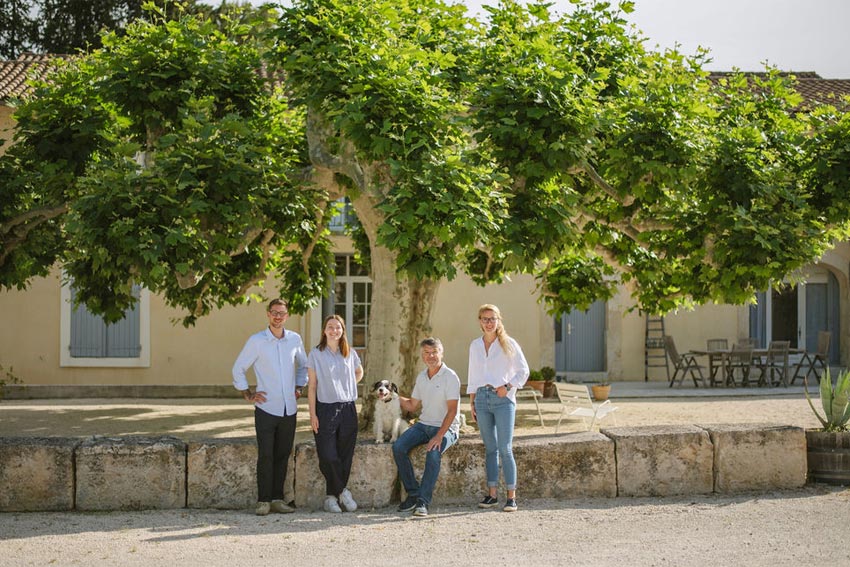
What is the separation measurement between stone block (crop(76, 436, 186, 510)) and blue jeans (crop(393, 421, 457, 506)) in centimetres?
173

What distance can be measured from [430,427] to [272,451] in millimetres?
1235

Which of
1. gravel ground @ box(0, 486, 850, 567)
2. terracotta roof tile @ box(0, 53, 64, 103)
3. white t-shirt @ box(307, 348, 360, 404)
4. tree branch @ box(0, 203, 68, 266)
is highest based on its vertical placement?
terracotta roof tile @ box(0, 53, 64, 103)

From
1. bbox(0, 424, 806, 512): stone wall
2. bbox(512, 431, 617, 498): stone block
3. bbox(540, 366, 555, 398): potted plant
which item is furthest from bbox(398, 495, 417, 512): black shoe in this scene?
bbox(540, 366, 555, 398): potted plant

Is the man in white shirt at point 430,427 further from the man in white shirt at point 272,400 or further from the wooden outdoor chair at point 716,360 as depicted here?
the wooden outdoor chair at point 716,360

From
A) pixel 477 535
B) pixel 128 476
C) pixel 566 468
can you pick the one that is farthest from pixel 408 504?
pixel 128 476

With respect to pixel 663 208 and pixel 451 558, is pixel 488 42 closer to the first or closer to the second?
pixel 663 208

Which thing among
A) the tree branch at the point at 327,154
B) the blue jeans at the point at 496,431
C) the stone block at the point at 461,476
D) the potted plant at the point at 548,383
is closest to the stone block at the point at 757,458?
the blue jeans at the point at 496,431

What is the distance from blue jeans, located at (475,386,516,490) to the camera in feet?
26.6

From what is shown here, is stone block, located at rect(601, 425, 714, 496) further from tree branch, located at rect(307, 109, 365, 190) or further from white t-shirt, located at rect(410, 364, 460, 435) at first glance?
tree branch, located at rect(307, 109, 365, 190)

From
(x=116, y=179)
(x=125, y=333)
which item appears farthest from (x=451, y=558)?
(x=125, y=333)

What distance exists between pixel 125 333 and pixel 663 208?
11967mm

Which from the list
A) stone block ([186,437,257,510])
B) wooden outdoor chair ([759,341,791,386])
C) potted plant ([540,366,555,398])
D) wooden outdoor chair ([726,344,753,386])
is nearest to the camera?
stone block ([186,437,257,510])

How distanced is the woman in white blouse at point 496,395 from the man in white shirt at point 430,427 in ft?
0.62

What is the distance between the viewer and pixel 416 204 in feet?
29.6
